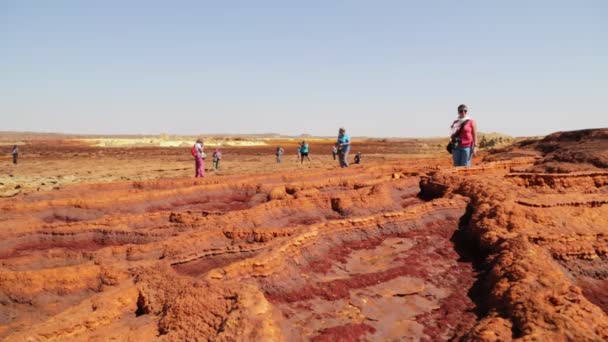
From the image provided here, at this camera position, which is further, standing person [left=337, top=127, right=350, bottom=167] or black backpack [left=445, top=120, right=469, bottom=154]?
standing person [left=337, top=127, right=350, bottom=167]

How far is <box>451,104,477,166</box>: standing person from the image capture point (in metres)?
9.82

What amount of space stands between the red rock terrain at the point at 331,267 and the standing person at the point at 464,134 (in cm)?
80

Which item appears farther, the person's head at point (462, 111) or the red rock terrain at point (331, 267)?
the person's head at point (462, 111)

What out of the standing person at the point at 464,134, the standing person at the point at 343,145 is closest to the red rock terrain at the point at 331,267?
the standing person at the point at 464,134

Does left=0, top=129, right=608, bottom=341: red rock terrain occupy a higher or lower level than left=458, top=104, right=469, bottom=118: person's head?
lower

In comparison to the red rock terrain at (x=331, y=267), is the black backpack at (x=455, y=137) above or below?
above

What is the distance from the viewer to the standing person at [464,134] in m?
9.82

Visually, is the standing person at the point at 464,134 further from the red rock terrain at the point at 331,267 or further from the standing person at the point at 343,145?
the standing person at the point at 343,145

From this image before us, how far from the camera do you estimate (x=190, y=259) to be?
5895 mm

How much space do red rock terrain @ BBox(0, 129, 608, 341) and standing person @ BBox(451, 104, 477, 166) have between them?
0.80 metres

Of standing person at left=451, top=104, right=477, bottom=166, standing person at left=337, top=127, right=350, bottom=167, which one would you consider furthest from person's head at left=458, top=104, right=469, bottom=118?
standing person at left=337, top=127, right=350, bottom=167

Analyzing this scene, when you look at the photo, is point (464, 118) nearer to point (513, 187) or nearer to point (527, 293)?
point (513, 187)

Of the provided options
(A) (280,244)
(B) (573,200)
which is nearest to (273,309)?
(A) (280,244)

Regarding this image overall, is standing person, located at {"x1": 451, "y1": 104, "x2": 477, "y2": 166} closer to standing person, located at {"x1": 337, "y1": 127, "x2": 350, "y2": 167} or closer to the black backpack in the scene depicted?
the black backpack
